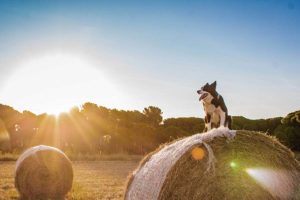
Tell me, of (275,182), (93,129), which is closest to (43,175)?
(275,182)

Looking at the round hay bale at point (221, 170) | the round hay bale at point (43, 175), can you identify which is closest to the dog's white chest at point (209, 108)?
the round hay bale at point (221, 170)

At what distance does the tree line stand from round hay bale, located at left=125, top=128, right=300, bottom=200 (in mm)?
23919

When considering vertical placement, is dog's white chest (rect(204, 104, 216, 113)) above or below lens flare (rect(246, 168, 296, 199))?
above

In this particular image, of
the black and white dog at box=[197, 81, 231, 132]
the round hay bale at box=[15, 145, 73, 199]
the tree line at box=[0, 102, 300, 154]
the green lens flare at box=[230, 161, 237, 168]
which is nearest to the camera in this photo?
the green lens flare at box=[230, 161, 237, 168]

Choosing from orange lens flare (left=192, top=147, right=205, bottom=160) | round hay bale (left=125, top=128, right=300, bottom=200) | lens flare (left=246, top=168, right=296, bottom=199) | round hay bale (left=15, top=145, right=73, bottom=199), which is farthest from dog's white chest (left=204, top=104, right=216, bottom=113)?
round hay bale (left=15, top=145, right=73, bottom=199)

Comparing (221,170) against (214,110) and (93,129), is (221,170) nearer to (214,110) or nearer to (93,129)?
(214,110)

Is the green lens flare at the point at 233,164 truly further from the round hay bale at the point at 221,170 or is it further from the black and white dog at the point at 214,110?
the black and white dog at the point at 214,110

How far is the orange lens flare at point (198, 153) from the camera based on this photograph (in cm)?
505

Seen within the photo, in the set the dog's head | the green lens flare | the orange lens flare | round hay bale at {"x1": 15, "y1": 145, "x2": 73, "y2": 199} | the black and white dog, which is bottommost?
round hay bale at {"x1": 15, "y1": 145, "x2": 73, "y2": 199}

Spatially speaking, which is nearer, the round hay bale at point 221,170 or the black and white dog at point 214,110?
the round hay bale at point 221,170

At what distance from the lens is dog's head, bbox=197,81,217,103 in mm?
8062

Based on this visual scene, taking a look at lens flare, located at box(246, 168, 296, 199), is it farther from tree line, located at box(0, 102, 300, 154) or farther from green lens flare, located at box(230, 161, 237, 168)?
tree line, located at box(0, 102, 300, 154)

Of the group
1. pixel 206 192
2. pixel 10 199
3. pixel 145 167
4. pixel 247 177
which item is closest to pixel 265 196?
pixel 247 177

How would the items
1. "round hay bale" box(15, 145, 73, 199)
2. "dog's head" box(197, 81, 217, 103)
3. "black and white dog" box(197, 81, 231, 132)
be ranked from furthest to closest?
"round hay bale" box(15, 145, 73, 199) → "dog's head" box(197, 81, 217, 103) → "black and white dog" box(197, 81, 231, 132)
